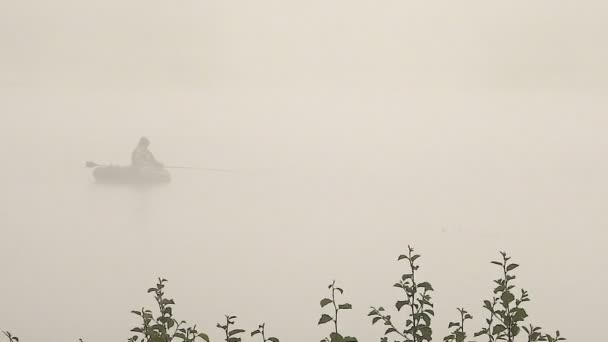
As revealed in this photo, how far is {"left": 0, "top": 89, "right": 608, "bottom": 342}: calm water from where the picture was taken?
6.10 meters

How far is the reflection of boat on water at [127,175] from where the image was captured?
9.75m

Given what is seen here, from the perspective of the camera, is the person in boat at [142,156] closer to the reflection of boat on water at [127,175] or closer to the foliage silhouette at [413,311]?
the reflection of boat on water at [127,175]

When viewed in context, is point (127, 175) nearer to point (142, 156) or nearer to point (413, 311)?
point (142, 156)

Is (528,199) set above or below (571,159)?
below

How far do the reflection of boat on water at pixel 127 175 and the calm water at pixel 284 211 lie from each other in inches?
6.8

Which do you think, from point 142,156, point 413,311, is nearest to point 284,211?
point 142,156

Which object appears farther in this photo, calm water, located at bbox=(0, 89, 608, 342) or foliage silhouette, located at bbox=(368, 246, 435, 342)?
calm water, located at bbox=(0, 89, 608, 342)

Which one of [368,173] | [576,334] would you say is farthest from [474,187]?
[576,334]

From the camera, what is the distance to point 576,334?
5.59 meters

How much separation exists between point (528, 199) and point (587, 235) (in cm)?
205

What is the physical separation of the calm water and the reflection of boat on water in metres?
0.17

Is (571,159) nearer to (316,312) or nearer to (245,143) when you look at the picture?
(245,143)

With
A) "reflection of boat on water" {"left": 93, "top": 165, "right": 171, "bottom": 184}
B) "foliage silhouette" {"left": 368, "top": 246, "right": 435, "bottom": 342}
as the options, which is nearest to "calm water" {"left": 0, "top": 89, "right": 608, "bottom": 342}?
"reflection of boat on water" {"left": 93, "top": 165, "right": 171, "bottom": 184}

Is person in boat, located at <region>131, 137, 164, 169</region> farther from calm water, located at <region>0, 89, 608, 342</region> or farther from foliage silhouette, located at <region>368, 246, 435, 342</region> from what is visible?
foliage silhouette, located at <region>368, 246, 435, 342</region>
